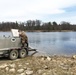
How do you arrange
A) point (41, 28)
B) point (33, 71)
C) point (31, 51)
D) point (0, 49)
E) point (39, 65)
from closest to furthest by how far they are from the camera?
point (33, 71) < point (39, 65) < point (0, 49) < point (31, 51) < point (41, 28)

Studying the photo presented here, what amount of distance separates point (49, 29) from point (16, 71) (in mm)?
124254

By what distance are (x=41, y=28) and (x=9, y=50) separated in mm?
120101

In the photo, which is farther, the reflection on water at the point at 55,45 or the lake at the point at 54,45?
the reflection on water at the point at 55,45

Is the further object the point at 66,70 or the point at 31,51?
the point at 31,51

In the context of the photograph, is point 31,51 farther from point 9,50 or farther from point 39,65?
point 39,65

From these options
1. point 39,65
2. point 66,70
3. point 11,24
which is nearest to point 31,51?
point 39,65

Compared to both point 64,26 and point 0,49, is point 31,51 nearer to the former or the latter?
point 0,49

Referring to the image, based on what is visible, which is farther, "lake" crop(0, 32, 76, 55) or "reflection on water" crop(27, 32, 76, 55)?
"reflection on water" crop(27, 32, 76, 55)

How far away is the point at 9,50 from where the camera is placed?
45.6ft

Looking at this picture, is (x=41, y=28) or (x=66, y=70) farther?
(x=41, y=28)

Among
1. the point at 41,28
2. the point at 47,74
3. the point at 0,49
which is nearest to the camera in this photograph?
the point at 47,74

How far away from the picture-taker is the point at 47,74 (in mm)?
9117

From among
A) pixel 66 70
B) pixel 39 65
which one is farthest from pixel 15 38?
pixel 66 70

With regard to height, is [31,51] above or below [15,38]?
below
